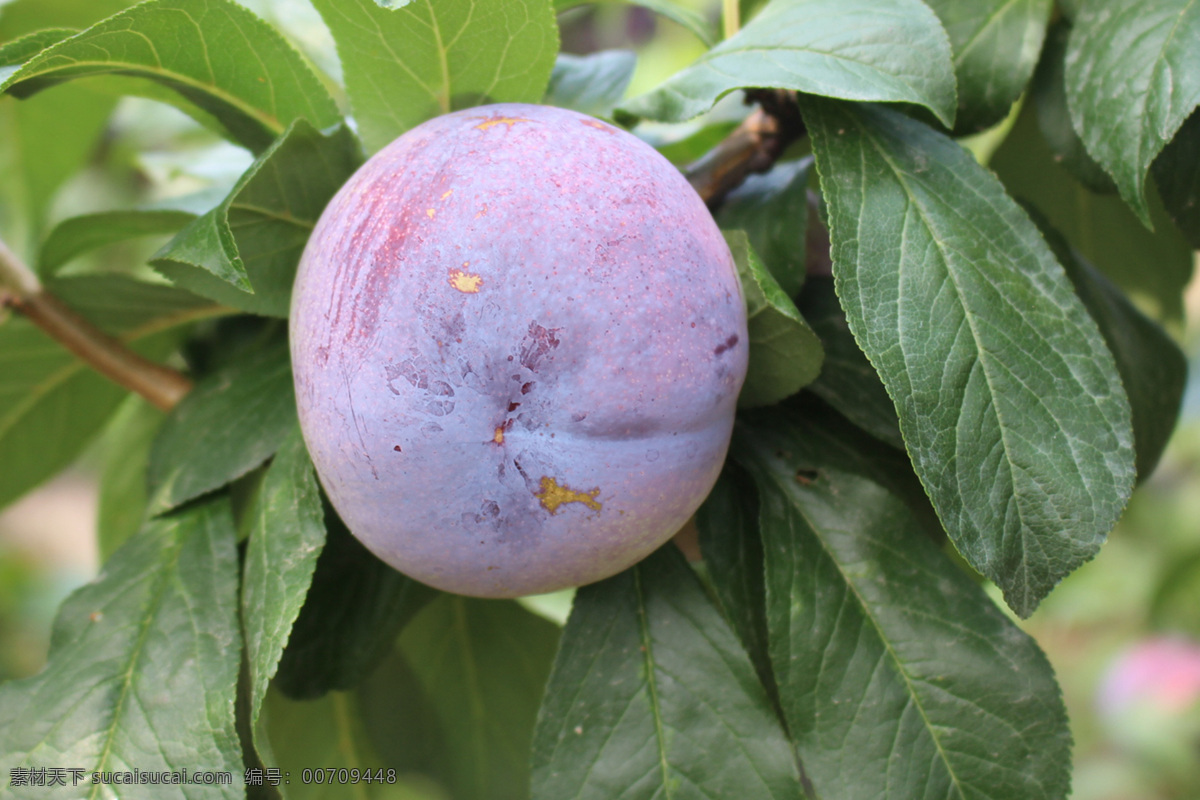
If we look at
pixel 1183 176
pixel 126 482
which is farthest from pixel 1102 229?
pixel 126 482

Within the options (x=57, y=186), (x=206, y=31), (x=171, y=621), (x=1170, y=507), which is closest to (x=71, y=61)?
(x=206, y=31)

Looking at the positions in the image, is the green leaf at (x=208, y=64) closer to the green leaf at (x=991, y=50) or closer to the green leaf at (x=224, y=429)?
the green leaf at (x=224, y=429)

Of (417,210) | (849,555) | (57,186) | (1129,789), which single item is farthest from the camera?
(1129,789)

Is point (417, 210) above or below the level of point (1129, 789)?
above

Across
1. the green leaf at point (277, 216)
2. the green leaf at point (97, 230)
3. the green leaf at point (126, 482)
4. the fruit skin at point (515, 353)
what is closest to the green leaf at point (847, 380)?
the fruit skin at point (515, 353)

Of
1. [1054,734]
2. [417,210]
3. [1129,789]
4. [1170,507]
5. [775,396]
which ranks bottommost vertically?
[1129,789]

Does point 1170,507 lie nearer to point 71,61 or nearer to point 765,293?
point 765,293
